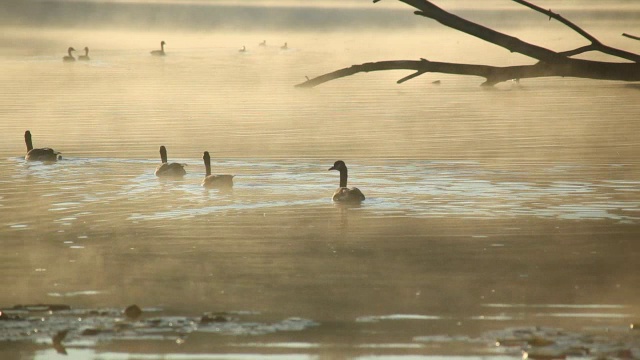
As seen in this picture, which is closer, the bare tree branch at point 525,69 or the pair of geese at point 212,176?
the bare tree branch at point 525,69

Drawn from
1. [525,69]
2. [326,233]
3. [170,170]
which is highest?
[525,69]

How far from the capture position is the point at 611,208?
19219 millimetres

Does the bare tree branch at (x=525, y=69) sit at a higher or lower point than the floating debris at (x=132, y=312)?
higher

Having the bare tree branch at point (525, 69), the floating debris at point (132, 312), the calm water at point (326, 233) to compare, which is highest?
the bare tree branch at point (525, 69)

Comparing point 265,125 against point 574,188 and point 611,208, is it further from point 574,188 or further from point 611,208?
point 611,208

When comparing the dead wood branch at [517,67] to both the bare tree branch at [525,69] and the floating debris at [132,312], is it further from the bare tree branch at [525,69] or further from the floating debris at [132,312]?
the floating debris at [132,312]

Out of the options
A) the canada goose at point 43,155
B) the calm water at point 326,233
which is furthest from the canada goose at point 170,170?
the canada goose at point 43,155

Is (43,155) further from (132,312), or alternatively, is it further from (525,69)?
(525,69)

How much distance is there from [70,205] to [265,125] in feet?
53.3

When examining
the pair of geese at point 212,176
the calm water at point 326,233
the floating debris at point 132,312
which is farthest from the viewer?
the pair of geese at point 212,176

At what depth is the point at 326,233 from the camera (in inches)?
685

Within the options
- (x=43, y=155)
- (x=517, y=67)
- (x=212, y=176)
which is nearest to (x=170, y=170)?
(x=212, y=176)

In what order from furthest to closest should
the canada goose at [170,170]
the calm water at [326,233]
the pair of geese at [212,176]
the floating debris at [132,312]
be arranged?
the canada goose at [170,170], the pair of geese at [212,176], the floating debris at [132,312], the calm water at [326,233]

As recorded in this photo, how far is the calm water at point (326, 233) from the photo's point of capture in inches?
435
